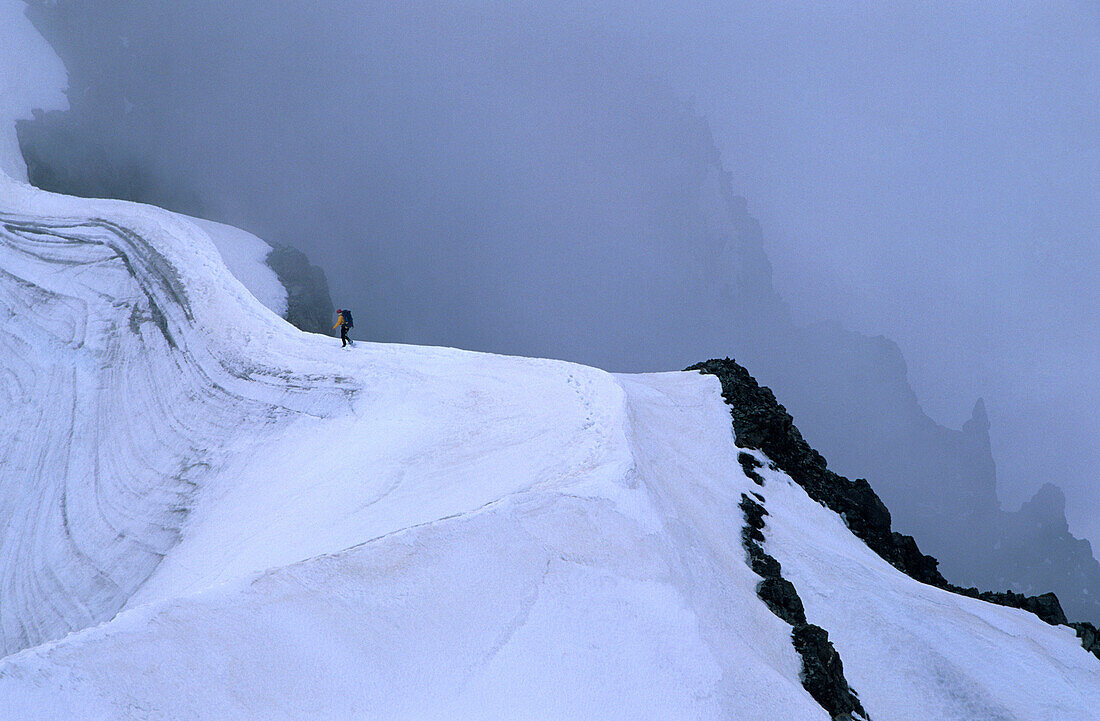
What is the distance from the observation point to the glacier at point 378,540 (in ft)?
36.9

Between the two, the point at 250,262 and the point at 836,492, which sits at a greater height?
the point at 250,262

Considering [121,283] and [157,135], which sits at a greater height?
[157,135]

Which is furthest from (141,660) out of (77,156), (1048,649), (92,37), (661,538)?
(92,37)

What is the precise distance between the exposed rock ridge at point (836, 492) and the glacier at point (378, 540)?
45.9 inches

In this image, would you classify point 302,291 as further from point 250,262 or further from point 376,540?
point 376,540

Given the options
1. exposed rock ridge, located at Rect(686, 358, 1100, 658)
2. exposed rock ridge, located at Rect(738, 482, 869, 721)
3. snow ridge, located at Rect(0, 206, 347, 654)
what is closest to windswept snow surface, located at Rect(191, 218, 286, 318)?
snow ridge, located at Rect(0, 206, 347, 654)

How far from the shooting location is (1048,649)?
76.6ft

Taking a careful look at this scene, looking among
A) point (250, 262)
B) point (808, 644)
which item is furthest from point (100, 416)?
point (808, 644)

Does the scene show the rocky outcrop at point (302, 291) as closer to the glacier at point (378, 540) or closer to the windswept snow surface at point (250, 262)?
the windswept snow surface at point (250, 262)

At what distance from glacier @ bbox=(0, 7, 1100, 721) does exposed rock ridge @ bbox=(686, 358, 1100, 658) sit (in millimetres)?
1165

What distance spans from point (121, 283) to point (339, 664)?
31.1 meters

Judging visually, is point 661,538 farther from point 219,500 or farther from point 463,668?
point 219,500

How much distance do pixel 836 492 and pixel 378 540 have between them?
2479cm

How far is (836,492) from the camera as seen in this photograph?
31.8 m
